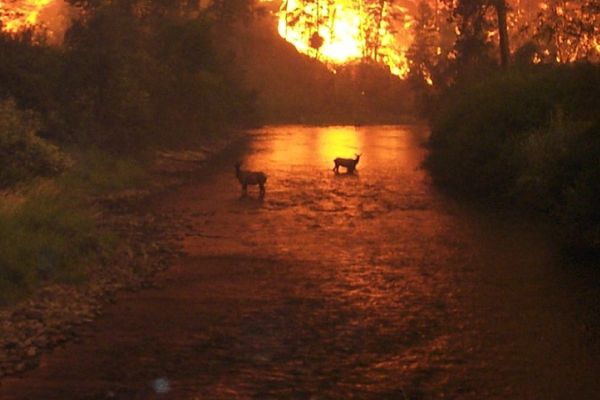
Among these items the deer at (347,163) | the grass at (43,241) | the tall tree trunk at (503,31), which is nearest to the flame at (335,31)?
the tall tree trunk at (503,31)

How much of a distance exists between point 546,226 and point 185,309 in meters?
12.7

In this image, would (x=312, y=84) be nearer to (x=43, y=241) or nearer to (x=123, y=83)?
(x=123, y=83)

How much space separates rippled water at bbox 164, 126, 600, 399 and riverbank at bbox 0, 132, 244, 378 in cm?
141

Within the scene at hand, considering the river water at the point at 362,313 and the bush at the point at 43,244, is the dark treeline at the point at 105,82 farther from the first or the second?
the bush at the point at 43,244

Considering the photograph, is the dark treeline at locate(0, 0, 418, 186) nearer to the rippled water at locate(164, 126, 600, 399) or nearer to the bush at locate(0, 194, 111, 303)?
the bush at locate(0, 194, 111, 303)

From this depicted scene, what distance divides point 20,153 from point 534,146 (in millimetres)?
16073

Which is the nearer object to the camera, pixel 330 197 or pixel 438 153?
pixel 330 197

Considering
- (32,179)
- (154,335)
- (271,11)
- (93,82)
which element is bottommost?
(154,335)

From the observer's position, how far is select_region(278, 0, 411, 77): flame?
113000 millimetres

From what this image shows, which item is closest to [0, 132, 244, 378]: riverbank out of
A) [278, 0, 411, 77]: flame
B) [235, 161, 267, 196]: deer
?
[235, 161, 267, 196]: deer

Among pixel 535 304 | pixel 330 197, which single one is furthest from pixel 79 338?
pixel 330 197

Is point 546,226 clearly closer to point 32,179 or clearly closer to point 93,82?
point 32,179

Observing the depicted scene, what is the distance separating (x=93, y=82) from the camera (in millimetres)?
35906

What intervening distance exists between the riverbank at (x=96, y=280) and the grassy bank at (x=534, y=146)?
9950 millimetres
